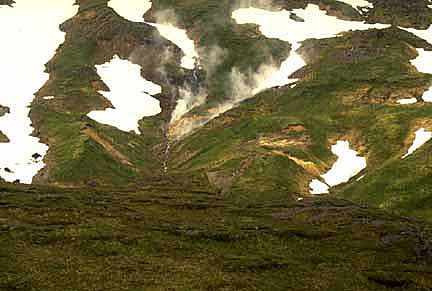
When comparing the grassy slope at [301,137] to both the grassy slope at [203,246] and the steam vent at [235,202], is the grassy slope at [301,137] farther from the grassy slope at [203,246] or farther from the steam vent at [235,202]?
the grassy slope at [203,246]

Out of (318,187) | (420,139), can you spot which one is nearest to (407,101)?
(420,139)

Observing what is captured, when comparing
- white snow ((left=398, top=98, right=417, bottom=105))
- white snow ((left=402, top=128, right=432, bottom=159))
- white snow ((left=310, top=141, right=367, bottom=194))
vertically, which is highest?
white snow ((left=398, top=98, right=417, bottom=105))

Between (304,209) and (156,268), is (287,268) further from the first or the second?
(304,209)

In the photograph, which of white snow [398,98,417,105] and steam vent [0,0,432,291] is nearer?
steam vent [0,0,432,291]

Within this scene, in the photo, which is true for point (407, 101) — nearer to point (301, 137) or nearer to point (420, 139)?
point (420, 139)

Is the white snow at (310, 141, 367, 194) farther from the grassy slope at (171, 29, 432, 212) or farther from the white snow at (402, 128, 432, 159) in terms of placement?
the white snow at (402, 128, 432, 159)

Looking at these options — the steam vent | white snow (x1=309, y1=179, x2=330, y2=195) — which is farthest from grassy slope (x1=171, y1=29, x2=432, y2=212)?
white snow (x1=309, y1=179, x2=330, y2=195)

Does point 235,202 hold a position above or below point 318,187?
below
